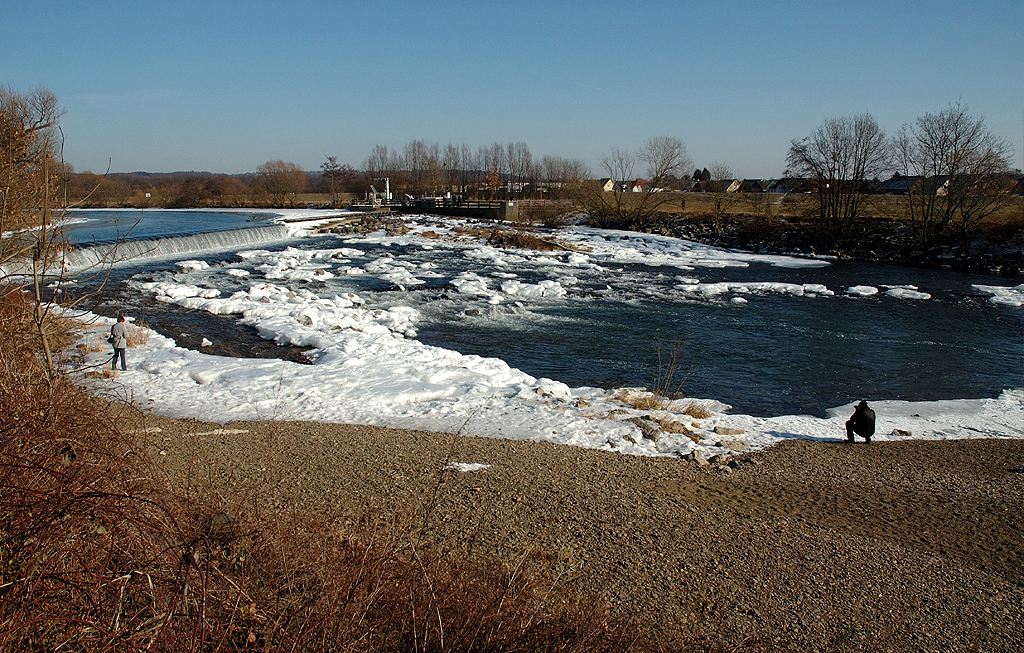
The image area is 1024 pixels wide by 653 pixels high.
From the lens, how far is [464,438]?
8656 mm

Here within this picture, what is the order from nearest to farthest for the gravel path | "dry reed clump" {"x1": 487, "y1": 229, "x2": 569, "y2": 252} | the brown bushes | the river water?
the brown bushes, the gravel path, the river water, "dry reed clump" {"x1": 487, "y1": 229, "x2": 569, "y2": 252}

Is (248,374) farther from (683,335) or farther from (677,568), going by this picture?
(683,335)

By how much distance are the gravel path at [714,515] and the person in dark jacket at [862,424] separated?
1.01 ft

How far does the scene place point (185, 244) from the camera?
32281 mm

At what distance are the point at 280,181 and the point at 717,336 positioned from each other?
67.3 metres

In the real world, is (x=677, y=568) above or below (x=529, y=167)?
below

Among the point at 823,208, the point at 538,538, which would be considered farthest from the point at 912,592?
the point at 823,208

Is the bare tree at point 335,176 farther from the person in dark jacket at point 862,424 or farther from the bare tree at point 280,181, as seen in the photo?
the person in dark jacket at point 862,424

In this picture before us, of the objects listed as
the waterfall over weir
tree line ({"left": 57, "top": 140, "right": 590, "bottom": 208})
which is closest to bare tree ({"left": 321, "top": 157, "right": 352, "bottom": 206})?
tree line ({"left": 57, "top": 140, "right": 590, "bottom": 208})

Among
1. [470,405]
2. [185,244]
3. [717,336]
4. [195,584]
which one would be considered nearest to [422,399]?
[470,405]

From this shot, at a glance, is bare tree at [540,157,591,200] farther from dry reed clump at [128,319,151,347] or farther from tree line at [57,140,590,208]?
dry reed clump at [128,319,151,347]

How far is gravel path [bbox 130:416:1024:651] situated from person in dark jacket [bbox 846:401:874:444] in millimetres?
308

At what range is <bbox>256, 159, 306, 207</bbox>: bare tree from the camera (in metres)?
72.5

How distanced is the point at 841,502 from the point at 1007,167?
3626 cm
